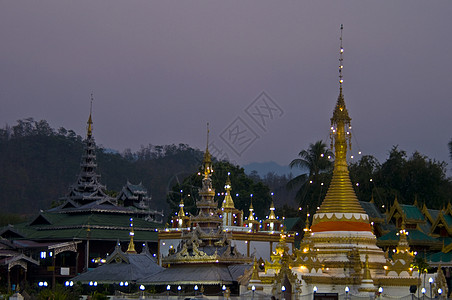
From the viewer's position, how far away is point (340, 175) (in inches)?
1404

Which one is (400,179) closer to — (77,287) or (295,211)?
(295,211)

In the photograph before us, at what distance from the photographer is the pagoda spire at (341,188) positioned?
113ft

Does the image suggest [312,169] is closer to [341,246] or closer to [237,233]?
[237,233]

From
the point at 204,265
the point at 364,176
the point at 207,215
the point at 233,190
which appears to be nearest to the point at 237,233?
the point at 207,215

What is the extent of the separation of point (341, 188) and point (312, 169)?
3586cm

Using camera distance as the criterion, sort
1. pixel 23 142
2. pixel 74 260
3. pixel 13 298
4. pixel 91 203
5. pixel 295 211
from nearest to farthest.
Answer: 1. pixel 13 298
2. pixel 74 260
3. pixel 91 203
4. pixel 295 211
5. pixel 23 142

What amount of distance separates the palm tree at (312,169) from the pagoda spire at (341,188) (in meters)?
28.8

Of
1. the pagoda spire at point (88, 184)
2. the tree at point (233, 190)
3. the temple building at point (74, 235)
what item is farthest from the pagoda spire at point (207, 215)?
the tree at point (233, 190)

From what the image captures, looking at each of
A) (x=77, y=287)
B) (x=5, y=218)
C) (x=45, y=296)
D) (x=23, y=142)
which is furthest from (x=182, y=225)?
(x=23, y=142)

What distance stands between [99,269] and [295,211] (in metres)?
35.0

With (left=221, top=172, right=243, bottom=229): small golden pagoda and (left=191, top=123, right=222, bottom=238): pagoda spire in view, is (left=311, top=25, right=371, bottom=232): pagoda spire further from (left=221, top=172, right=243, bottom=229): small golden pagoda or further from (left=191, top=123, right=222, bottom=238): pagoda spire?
(left=221, top=172, right=243, bottom=229): small golden pagoda

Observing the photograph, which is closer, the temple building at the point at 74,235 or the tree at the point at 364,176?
the temple building at the point at 74,235

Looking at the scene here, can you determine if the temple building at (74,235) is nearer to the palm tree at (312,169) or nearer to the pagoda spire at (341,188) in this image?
the palm tree at (312,169)

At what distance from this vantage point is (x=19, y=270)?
2121 inches
